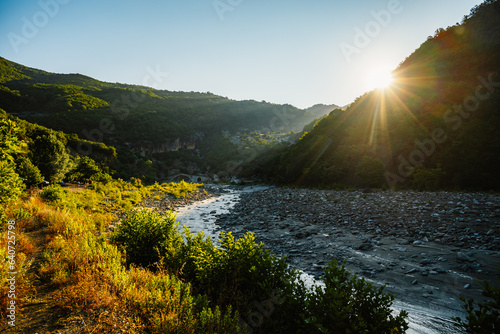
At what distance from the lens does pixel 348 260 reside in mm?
8125

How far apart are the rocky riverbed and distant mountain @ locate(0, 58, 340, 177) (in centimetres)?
4788

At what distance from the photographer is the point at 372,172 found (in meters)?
23.4

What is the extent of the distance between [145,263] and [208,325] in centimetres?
454

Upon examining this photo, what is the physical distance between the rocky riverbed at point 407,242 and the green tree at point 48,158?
20.6m

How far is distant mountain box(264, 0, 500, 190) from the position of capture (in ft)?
60.1

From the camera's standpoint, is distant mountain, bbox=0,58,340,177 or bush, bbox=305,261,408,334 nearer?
bush, bbox=305,261,408,334

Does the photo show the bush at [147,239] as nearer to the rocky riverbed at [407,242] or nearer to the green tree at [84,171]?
the rocky riverbed at [407,242]

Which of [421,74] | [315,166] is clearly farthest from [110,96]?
[421,74]

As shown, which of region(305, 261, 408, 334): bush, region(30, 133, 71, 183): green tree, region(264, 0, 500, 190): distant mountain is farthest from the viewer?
region(30, 133, 71, 183): green tree

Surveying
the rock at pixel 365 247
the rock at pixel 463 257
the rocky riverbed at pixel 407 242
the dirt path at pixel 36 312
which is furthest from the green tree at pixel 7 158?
the rock at pixel 463 257

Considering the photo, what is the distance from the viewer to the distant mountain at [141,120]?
225 feet

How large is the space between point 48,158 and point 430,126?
4154 cm

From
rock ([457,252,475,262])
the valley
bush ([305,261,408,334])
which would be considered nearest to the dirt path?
bush ([305,261,408,334])

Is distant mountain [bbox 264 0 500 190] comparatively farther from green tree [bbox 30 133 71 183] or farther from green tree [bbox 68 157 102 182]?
green tree [bbox 30 133 71 183]
